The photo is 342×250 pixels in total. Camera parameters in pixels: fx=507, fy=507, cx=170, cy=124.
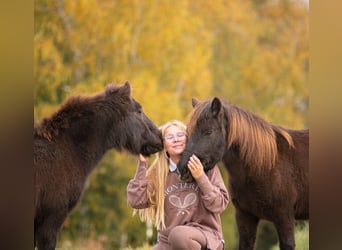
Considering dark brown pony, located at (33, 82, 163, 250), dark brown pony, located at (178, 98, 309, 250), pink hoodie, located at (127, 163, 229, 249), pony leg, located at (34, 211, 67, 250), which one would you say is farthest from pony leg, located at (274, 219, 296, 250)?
pony leg, located at (34, 211, 67, 250)

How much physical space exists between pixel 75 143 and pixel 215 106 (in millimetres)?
1254

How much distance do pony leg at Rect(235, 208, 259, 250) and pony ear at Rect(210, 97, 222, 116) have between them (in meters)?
1.15

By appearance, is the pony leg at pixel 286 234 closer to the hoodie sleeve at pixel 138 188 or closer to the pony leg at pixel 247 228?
the pony leg at pixel 247 228

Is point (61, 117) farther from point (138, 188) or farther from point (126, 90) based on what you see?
point (138, 188)

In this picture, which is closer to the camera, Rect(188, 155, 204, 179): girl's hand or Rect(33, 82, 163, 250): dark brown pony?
Rect(188, 155, 204, 179): girl's hand

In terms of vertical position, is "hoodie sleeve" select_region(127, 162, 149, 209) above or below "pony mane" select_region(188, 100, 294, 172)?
below

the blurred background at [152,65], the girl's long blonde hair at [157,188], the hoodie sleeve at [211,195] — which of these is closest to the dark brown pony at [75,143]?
the girl's long blonde hair at [157,188]

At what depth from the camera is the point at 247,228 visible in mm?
4871

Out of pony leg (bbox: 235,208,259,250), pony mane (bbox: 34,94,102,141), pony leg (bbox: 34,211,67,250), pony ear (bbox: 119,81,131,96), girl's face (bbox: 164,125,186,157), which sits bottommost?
pony leg (bbox: 235,208,259,250)

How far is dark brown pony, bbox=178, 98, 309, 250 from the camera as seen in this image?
4.19 metres

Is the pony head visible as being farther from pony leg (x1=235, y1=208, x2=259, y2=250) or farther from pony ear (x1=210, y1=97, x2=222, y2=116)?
pony leg (x1=235, y1=208, x2=259, y2=250)

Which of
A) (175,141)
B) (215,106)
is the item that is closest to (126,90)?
(175,141)

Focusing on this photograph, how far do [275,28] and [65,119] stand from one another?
28.2ft
